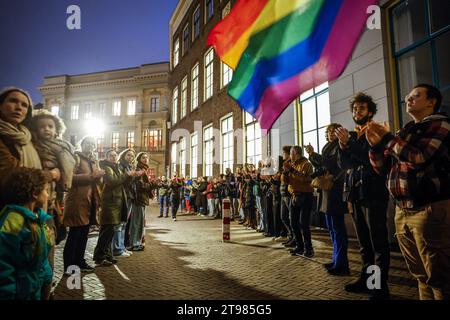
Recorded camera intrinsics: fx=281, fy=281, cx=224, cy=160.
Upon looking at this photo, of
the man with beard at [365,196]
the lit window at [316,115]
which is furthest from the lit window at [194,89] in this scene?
the man with beard at [365,196]

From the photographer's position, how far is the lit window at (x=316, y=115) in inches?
313

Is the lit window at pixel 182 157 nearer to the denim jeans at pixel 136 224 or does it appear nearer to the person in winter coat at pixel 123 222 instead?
the denim jeans at pixel 136 224

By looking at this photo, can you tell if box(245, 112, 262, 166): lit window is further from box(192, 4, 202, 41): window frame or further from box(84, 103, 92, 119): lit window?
box(84, 103, 92, 119): lit window

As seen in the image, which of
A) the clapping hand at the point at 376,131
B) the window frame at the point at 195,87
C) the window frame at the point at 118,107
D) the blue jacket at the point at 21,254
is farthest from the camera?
the window frame at the point at 118,107

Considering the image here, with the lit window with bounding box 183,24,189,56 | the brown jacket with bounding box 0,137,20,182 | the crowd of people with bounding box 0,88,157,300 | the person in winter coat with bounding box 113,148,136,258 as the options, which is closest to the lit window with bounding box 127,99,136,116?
the lit window with bounding box 183,24,189,56

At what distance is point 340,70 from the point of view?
128 inches

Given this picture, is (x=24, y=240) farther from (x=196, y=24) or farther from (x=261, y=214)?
(x=196, y=24)

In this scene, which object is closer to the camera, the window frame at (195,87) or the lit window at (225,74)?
the lit window at (225,74)

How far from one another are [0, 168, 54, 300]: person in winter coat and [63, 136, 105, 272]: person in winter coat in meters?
1.97

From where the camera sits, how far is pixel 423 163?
2098 millimetres

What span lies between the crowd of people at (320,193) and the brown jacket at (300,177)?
0.06ft

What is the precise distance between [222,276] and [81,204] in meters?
2.24

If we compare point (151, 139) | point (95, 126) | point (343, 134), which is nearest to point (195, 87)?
point (343, 134)
